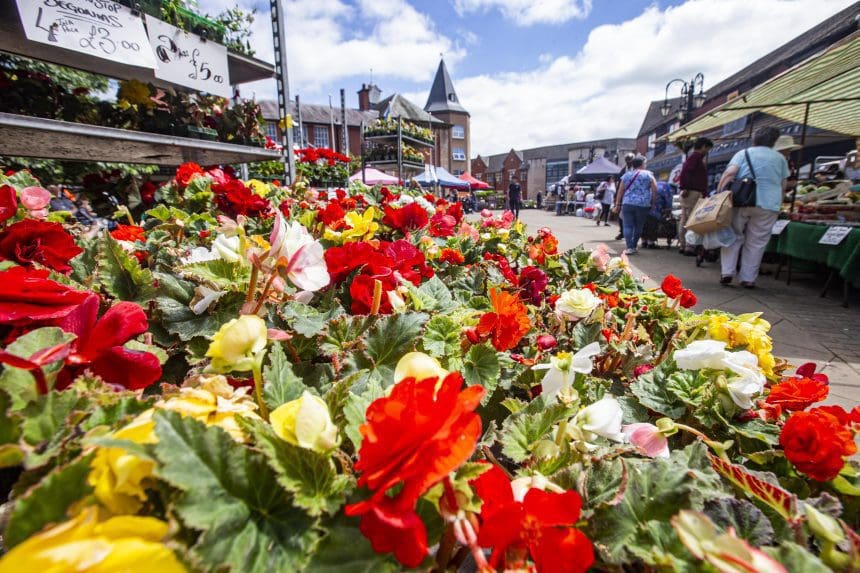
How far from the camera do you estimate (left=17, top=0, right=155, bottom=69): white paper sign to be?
123 cm

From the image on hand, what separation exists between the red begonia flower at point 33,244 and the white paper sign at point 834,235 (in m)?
5.48

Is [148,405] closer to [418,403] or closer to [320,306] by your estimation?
[418,403]

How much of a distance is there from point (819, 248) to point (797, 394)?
4859 millimetres

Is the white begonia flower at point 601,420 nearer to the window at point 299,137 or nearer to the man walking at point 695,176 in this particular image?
the man walking at point 695,176

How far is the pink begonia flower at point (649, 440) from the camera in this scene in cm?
53

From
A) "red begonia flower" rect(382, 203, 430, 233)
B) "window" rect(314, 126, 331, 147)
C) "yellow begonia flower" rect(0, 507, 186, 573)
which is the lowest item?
"yellow begonia flower" rect(0, 507, 186, 573)

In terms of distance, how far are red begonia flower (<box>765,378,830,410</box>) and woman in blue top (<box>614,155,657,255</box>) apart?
597 cm

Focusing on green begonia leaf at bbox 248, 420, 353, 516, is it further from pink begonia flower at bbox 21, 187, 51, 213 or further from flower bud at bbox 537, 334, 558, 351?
pink begonia flower at bbox 21, 187, 51, 213

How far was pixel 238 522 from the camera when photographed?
0.32 m

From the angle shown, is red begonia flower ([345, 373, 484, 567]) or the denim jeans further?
the denim jeans

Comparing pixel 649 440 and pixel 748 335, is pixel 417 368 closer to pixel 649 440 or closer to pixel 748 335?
pixel 649 440

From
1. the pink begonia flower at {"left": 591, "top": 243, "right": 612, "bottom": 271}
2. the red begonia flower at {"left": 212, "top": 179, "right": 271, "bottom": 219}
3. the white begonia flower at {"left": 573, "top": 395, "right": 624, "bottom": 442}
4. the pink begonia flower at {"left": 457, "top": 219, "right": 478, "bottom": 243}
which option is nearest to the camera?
the white begonia flower at {"left": 573, "top": 395, "right": 624, "bottom": 442}

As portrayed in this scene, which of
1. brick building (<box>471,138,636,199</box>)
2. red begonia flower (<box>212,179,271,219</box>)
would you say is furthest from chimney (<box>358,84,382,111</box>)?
red begonia flower (<box>212,179,271,219</box>)

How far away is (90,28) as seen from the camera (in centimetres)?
137
